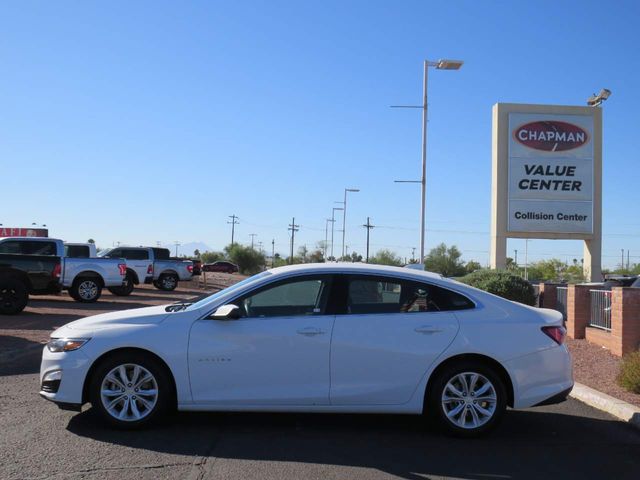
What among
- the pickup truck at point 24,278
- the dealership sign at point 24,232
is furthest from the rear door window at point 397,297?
the dealership sign at point 24,232

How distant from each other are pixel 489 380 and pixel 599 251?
2334 cm

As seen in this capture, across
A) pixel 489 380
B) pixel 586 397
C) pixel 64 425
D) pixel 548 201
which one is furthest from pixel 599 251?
pixel 64 425

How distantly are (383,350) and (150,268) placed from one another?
2422 cm

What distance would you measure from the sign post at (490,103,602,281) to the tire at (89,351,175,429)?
21846 mm

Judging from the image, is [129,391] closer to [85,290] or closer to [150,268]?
[85,290]

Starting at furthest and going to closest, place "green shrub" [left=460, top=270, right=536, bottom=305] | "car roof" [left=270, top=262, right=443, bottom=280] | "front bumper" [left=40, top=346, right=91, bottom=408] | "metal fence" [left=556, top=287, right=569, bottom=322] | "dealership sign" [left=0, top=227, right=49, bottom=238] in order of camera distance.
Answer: "dealership sign" [left=0, top=227, right=49, bottom=238] → "green shrub" [left=460, top=270, right=536, bottom=305] → "metal fence" [left=556, top=287, right=569, bottom=322] → "car roof" [left=270, top=262, right=443, bottom=280] → "front bumper" [left=40, top=346, right=91, bottom=408]

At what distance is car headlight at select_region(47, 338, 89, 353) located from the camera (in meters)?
6.33

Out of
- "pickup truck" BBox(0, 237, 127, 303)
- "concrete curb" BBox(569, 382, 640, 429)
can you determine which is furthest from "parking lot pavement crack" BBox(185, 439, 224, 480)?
"pickup truck" BBox(0, 237, 127, 303)

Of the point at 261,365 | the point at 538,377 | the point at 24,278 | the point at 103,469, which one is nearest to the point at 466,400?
the point at 538,377

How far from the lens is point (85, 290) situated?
2108cm

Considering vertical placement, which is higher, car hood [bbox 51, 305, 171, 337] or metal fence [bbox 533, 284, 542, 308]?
metal fence [bbox 533, 284, 542, 308]

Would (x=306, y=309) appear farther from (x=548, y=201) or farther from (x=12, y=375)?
(x=548, y=201)

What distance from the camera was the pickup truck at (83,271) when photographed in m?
19.2

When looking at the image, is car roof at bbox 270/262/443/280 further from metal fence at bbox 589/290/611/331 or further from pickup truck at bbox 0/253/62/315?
pickup truck at bbox 0/253/62/315
